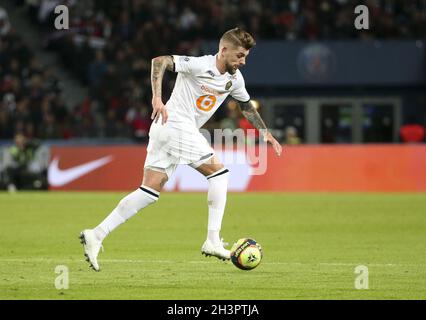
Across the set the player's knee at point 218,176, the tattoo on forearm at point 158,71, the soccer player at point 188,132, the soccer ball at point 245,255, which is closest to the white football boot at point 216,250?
the soccer player at point 188,132

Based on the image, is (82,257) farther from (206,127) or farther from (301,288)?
(206,127)

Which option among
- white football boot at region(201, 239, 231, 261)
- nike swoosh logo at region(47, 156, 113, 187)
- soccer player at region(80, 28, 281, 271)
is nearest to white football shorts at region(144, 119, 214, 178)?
soccer player at region(80, 28, 281, 271)

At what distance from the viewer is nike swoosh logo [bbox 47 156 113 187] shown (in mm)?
25391

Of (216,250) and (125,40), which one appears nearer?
(216,250)

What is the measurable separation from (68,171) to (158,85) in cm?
1565

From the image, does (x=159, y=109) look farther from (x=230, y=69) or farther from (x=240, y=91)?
(x=240, y=91)

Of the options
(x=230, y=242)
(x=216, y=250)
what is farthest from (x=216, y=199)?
(x=230, y=242)

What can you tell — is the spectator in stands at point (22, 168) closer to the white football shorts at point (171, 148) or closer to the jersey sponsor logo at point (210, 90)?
the jersey sponsor logo at point (210, 90)

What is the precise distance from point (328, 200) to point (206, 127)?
6322 millimetres

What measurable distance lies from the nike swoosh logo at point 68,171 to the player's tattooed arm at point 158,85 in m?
15.0

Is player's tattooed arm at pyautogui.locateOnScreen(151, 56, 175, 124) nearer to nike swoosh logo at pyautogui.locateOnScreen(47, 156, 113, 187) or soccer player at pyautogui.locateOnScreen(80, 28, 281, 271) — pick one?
soccer player at pyautogui.locateOnScreen(80, 28, 281, 271)

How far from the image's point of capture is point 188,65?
34.7 ft

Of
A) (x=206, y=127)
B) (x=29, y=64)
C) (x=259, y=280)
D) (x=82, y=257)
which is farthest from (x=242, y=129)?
(x=259, y=280)

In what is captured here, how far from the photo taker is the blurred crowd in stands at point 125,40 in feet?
90.5
